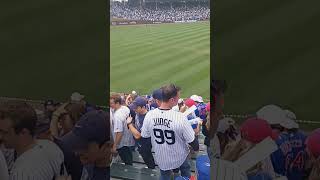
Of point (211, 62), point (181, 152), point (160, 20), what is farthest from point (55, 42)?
point (160, 20)

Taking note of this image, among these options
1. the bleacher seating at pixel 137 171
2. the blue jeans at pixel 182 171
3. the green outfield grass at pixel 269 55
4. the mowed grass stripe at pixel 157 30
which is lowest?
the bleacher seating at pixel 137 171

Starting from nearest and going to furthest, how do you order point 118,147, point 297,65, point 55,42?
point 297,65
point 55,42
point 118,147

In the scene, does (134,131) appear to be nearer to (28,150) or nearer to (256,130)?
(28,150)

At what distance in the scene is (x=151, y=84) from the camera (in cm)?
1046

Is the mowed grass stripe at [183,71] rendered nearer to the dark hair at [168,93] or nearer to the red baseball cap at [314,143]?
the dark hair at [168,93]

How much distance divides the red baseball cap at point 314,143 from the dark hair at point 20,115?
4.75 feet

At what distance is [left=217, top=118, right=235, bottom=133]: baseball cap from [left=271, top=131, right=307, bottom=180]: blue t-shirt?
204 mm

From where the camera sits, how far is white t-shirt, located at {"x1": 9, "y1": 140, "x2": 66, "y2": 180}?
2486 mm

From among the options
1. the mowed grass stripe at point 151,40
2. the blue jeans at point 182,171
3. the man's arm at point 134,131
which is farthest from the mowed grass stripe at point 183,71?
the blue jeans at point 182,171

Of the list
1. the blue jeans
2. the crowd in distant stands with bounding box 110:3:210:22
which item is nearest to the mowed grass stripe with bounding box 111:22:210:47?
the crowd in distant stands with bounding box 110:3:210:22

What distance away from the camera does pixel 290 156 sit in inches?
73.6

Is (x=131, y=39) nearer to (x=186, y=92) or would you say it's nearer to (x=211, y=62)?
(x=186, y=92)

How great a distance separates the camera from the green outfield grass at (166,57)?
1120 cm

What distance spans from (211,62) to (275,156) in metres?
0.46
